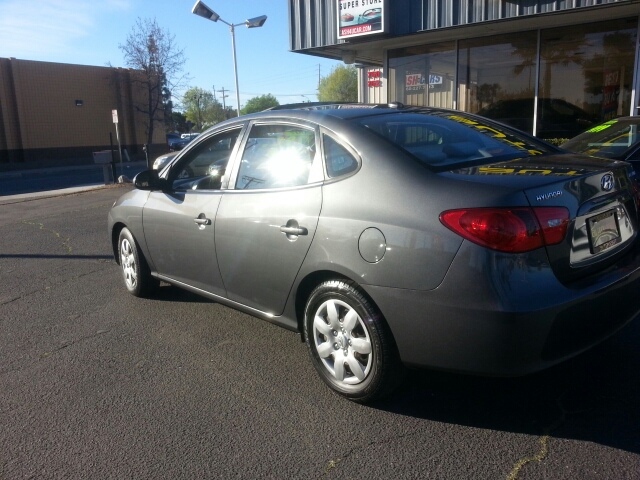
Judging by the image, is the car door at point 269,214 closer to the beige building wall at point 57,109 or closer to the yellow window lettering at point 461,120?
the yellow window lettering at point 461,120

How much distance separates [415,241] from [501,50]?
11.4 m

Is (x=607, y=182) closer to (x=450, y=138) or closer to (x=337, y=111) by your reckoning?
(x=450, y=138)

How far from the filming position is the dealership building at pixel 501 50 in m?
11.1

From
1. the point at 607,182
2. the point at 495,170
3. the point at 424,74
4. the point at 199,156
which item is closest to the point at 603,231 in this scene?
the point at 607,182

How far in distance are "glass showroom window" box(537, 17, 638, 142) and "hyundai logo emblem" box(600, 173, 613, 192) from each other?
388 inches

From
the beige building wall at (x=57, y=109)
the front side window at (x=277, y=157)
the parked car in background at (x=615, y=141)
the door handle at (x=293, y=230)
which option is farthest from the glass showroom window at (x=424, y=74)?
the beige building wall at (x=57, y=109)

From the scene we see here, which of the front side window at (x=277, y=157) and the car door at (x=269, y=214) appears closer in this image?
the car door at (x=269, y=214)

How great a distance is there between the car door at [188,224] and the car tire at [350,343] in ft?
3.47

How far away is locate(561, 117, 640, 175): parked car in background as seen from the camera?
5691 millimetres

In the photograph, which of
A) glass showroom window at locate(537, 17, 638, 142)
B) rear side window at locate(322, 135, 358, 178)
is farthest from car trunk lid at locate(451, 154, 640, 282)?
glass showroom window at locate(537, 17, 638, 142)

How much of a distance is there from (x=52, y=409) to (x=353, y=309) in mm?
1872

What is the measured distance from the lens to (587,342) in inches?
116

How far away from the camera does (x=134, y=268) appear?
211 inches

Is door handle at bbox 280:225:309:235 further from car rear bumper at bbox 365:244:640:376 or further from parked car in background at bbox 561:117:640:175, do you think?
parked car in background at bbox 561:117:640:175
